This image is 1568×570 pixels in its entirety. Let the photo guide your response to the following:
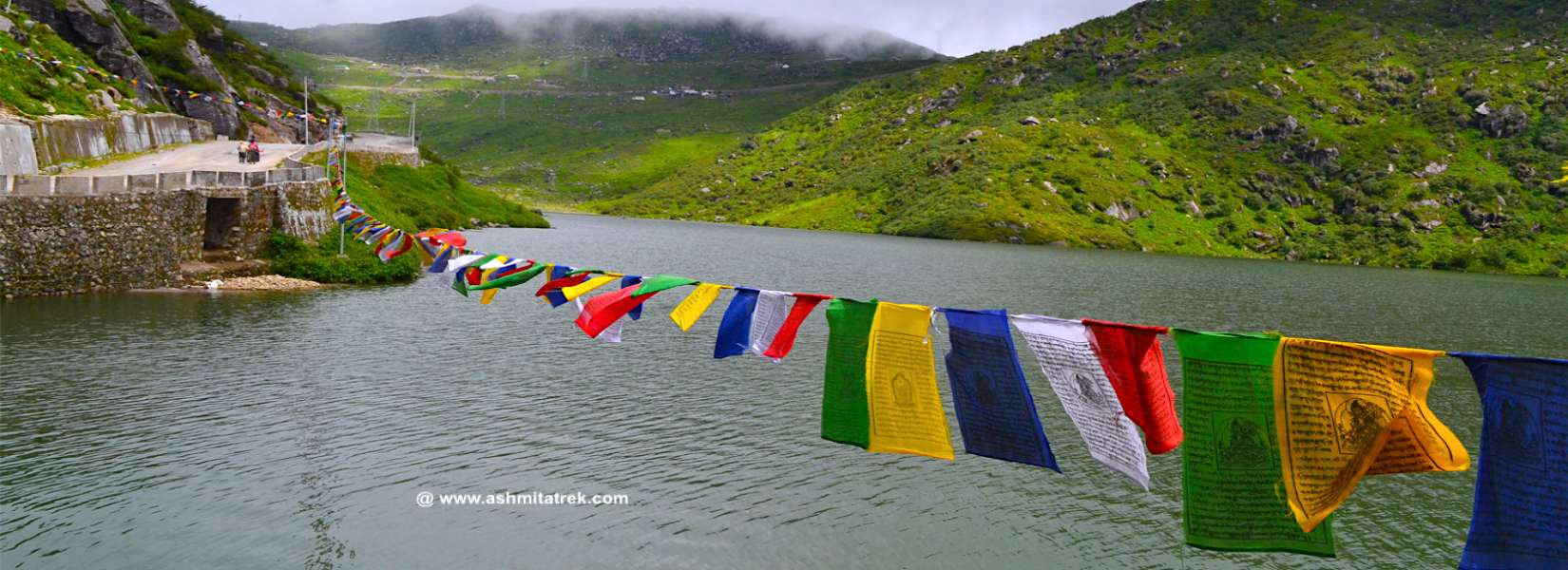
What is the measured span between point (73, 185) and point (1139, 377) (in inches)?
1539

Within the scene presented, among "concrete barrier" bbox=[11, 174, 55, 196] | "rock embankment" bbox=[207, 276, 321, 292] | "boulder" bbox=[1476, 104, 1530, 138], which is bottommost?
"rock embankment" bbox=[207, 276, 321, 292]

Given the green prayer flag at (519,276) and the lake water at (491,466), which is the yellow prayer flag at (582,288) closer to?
the green prayer flag at (519,276)

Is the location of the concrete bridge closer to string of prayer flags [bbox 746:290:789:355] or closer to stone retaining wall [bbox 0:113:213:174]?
stone retaining wall [bbox 0:113:213:174]

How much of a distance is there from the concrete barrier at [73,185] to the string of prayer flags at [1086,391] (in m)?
37.4

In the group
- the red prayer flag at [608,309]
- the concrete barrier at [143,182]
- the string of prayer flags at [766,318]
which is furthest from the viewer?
the concrete barrier at [143,182]

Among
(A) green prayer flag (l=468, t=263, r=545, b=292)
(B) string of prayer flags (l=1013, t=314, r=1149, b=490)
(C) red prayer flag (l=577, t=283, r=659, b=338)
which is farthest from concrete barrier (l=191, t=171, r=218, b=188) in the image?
(B) string of prayer flags (l=1013, t=314, r=1149, b=490)

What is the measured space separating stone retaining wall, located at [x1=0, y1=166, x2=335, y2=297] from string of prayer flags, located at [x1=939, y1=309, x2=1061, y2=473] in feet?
118

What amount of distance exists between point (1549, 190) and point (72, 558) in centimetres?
19816

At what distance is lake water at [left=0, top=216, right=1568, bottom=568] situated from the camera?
15.1 meters

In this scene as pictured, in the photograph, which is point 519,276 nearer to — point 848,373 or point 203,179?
point 848,373

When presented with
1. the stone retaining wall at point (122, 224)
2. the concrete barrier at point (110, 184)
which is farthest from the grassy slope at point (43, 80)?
the concrete barrier at point (110, 184)

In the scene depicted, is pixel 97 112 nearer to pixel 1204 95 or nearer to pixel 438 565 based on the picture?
pixel 438 565

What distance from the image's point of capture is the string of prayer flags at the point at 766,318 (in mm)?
13016

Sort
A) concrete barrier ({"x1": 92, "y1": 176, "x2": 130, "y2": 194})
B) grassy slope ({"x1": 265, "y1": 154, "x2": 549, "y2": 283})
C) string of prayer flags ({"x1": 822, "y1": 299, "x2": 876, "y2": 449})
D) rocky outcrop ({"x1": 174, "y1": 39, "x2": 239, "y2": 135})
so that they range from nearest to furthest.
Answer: string of prayer flags ({"x1": 822, "y1": 299, "x2": 876, "y2": 449})
concrete barrier ({"x1": 92, "y1": 176, "x2": 130, "y2": 194})
grassy slope ({"x1": 265, "y1": 154, "x2": 549, "y2": 283})
rocky outcrop ({"x1": 174, "y1": 39, "x2": 239, "y2": 135})
